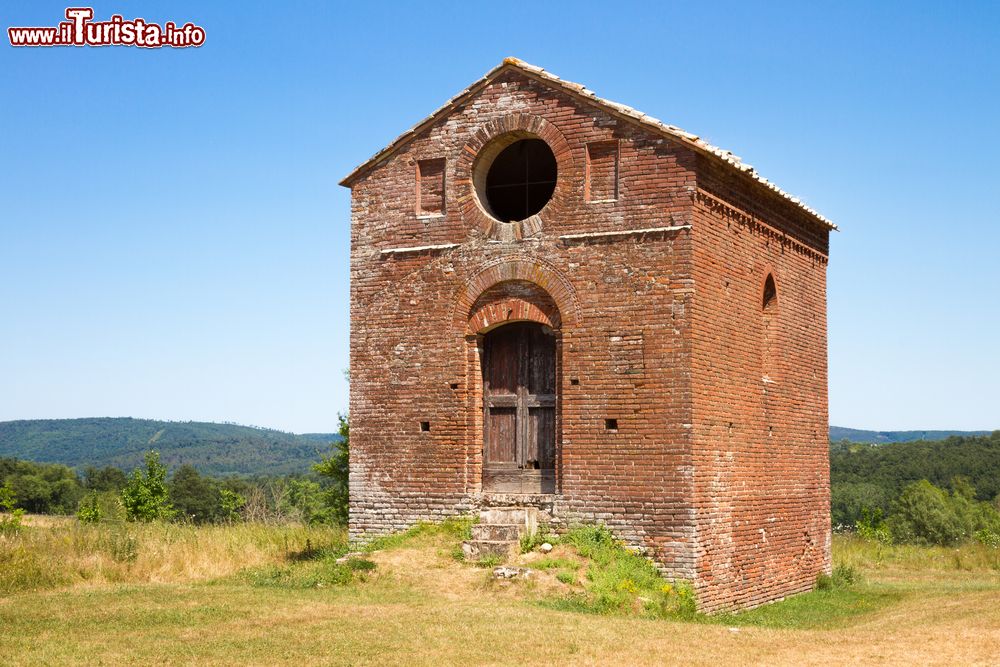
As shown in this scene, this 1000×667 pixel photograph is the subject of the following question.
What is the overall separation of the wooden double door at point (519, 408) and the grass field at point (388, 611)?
1.32 meters

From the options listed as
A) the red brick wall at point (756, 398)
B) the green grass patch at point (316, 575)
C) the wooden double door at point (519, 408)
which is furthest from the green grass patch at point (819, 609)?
the green grass patch at point (316, 575)

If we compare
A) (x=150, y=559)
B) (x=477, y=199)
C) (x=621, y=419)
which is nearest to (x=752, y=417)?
(x=621, y=419)

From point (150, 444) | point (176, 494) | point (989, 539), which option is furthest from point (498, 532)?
point (150, 444)

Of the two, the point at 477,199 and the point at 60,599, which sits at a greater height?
the point at 477,199

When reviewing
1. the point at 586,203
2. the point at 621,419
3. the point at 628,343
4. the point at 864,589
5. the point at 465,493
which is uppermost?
the point at 586,203

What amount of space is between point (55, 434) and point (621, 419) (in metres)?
177

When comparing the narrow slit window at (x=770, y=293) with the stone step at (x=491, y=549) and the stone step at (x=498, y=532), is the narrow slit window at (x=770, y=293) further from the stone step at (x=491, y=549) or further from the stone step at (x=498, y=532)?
the stone step at (x=491, y=549)

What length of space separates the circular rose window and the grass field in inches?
211

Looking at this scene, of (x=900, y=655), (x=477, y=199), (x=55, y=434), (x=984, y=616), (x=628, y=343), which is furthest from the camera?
(x=55, y=434)

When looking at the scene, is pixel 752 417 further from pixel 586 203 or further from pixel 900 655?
pixel 900 655

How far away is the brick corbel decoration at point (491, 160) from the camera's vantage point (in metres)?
16.4

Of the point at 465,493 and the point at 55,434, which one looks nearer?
the point at 465,493

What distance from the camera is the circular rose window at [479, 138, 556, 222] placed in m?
18.0

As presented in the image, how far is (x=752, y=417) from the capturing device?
57.0 feet
